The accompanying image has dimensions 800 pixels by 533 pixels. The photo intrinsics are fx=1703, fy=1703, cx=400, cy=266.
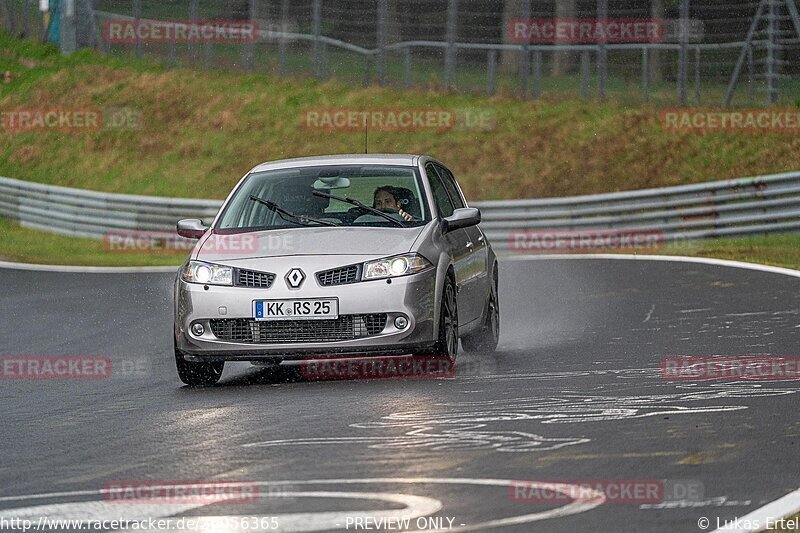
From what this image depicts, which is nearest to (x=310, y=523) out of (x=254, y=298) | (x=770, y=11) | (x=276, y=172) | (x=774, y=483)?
(x=774, y=483)

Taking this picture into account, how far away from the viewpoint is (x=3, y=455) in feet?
28.0

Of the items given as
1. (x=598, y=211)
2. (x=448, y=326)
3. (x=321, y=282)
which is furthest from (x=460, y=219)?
(x=598, y=211)

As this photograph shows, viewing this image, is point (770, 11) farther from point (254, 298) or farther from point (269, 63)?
point (254, 298)

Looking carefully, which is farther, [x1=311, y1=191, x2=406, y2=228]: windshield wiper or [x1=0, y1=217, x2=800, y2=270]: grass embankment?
[x1=0, y1=217, x2=800, y2=270]: grass embankment

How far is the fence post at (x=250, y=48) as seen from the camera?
39.3 metres

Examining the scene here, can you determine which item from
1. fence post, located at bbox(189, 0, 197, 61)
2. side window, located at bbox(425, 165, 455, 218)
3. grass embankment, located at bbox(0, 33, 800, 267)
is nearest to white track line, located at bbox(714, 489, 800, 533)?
side window, located at bbox(425, 165, 455, 218)

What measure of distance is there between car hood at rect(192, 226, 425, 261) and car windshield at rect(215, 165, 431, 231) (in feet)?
0.68

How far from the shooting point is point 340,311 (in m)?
11.0

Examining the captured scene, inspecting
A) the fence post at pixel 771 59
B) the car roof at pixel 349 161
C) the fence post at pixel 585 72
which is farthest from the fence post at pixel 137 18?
the car roof at pixel 349 161

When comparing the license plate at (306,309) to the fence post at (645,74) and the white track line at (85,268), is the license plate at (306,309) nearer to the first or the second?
the white track line at (85,268)

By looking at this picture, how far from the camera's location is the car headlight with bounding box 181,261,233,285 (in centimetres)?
1123

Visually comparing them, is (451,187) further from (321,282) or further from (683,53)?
(683,53)

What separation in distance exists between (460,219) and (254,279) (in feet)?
5.49

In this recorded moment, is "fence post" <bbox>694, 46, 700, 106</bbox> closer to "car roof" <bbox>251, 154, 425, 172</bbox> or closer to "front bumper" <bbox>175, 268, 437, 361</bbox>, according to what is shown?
"car roof" <bbox>251, 154, 425, 172</bbox>
